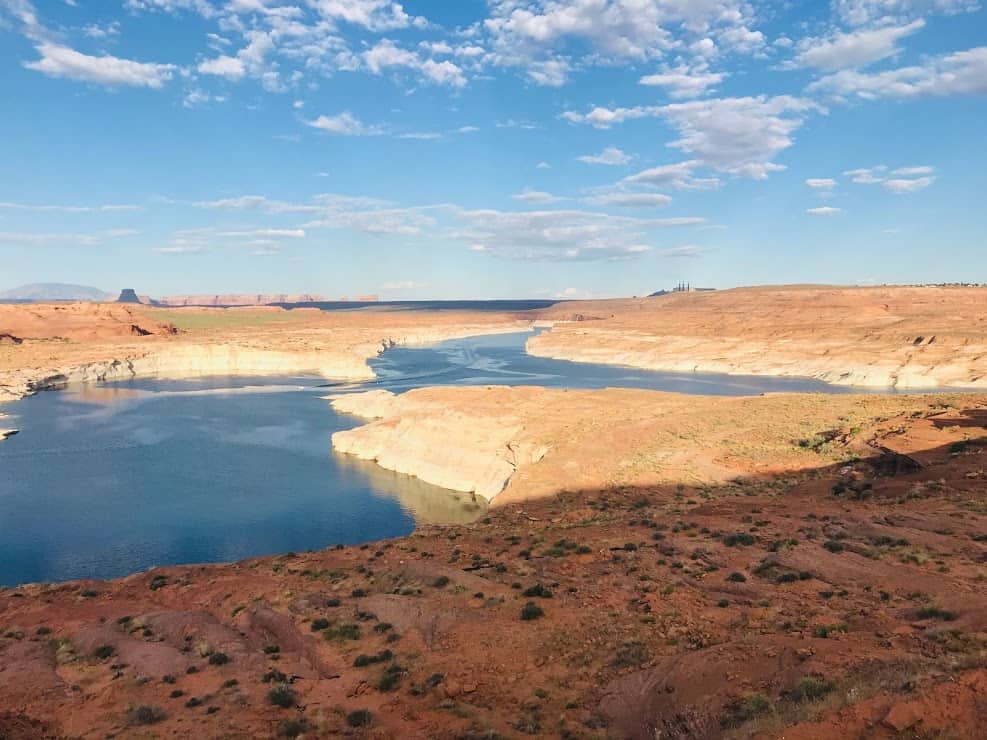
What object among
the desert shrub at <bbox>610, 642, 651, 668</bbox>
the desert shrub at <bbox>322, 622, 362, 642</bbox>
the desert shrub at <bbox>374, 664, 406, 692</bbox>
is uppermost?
the desert shrub at <bbox>610, 642, 651, 668</bbox>

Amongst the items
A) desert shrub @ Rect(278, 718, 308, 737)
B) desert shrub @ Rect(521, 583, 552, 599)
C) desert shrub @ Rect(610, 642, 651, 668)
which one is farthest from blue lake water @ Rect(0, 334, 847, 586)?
desert shrub @ Rect(610, 642, 651, 668)

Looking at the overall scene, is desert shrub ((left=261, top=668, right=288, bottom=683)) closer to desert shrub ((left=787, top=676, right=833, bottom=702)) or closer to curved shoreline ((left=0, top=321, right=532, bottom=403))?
desert shrub ((left=787, top=676, right=833, bottom=702))

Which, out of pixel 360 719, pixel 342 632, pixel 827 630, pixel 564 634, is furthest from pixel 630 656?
pixel 342 632

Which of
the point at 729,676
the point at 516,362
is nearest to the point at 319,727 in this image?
the point at 729,676

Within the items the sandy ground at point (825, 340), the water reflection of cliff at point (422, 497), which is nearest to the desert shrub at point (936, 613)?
the water reflection of cliff at point (422, 497)

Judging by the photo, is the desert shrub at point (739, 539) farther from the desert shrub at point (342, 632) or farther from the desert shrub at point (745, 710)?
the desert shrub at point (342, 632)

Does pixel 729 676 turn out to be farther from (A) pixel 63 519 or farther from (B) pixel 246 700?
(A) pixel 63 519

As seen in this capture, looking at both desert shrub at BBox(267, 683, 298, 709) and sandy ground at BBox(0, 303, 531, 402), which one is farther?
sandy ground at BBox(0, 303, 531, 402)
